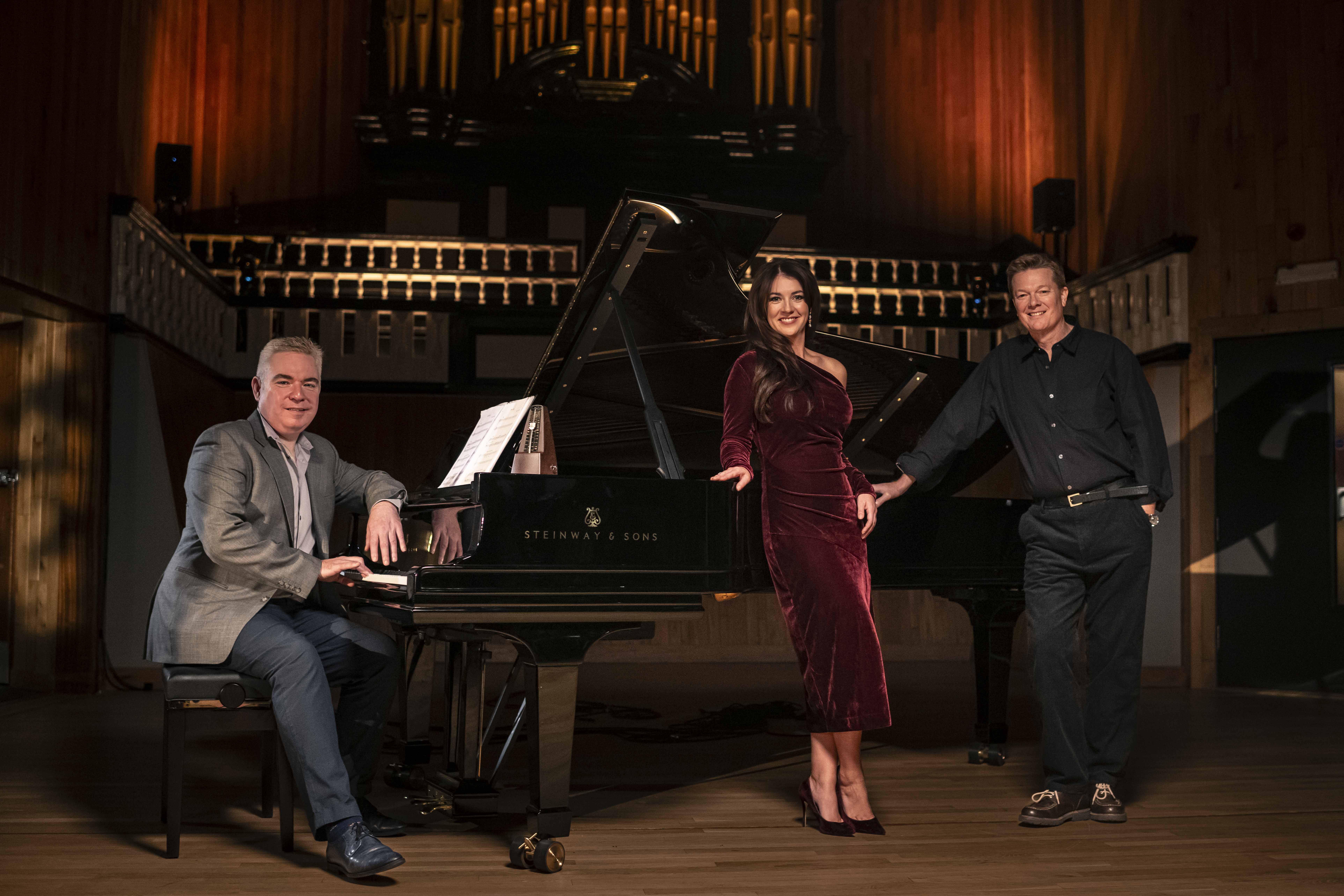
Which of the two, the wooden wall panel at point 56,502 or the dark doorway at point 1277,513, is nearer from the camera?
the wooden wall panel at point 56,502

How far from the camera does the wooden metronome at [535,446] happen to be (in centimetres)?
280

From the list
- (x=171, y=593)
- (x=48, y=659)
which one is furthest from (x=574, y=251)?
(x=171, y=593)

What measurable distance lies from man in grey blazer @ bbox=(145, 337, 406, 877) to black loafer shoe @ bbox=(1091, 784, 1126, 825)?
175 centimetres

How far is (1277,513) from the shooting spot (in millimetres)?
5734

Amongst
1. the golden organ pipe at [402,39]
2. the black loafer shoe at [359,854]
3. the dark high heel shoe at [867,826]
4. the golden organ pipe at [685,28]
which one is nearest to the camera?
the black loafer shoe at [359,854]

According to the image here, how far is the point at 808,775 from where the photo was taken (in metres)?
3.59

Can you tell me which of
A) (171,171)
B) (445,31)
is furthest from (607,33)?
(171,171)

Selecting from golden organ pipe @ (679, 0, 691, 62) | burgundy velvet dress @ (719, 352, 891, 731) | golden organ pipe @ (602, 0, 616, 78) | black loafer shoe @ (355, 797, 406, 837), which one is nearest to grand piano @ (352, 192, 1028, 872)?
burgundy velvet dress @ (719, 352, 891, 731)

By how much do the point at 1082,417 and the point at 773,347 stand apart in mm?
823

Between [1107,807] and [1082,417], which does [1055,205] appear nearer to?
[1082,417]

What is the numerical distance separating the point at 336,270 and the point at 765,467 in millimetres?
4931

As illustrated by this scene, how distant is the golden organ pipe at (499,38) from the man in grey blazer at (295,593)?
539 cm

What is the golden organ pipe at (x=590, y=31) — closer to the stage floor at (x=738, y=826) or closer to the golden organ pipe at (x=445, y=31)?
the golden organ pipe at (x=445, y=31)

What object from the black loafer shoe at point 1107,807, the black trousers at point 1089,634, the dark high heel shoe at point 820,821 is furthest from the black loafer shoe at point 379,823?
the black loafer shoe at point 1107,807
